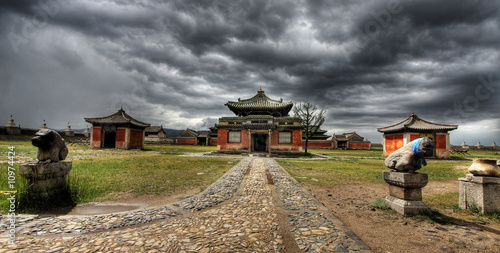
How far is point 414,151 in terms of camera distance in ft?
16.3

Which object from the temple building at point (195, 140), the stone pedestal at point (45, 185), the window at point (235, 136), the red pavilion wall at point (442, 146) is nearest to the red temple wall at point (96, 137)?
the window at point (235, 136)

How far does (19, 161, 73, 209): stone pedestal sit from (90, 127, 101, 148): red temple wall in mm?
A: 31455

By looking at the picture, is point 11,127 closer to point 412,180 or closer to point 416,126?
point 412,180

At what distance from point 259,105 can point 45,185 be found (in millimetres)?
27776

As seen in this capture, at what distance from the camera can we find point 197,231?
3.77m

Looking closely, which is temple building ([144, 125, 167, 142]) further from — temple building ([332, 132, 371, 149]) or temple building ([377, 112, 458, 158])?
temple building ([377, 112, 458, 158])

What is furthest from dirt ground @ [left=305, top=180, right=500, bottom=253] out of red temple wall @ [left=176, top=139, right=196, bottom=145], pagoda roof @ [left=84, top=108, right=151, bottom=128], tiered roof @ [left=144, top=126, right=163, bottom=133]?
tiered roof @ [left=144, top=126, right=163, bottom=133]

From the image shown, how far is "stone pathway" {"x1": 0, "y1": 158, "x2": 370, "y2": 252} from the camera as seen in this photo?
319cm

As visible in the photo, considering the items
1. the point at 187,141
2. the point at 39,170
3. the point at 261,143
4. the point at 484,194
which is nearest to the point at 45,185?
the point at 39,170

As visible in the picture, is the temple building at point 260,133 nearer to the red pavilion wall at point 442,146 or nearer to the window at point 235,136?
the window at point 235,136

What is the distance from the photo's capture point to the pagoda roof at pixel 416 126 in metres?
27.5

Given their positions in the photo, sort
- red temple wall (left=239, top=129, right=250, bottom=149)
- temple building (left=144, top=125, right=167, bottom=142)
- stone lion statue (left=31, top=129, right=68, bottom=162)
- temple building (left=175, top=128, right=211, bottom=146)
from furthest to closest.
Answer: temple building (left=144, top=125, right=167, bottom=142)
temple building (left=175, top=128, right=211, bottom=146)
red temple wall (left=239, top=129, right=250, bottom=149)
stone lion statue (left=31, top=129, right=68, bottom=162)

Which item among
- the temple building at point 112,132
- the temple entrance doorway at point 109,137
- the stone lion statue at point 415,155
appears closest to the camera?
the stone lion statue at point 415,155

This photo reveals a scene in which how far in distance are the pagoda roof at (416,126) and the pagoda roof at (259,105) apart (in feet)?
48.9
